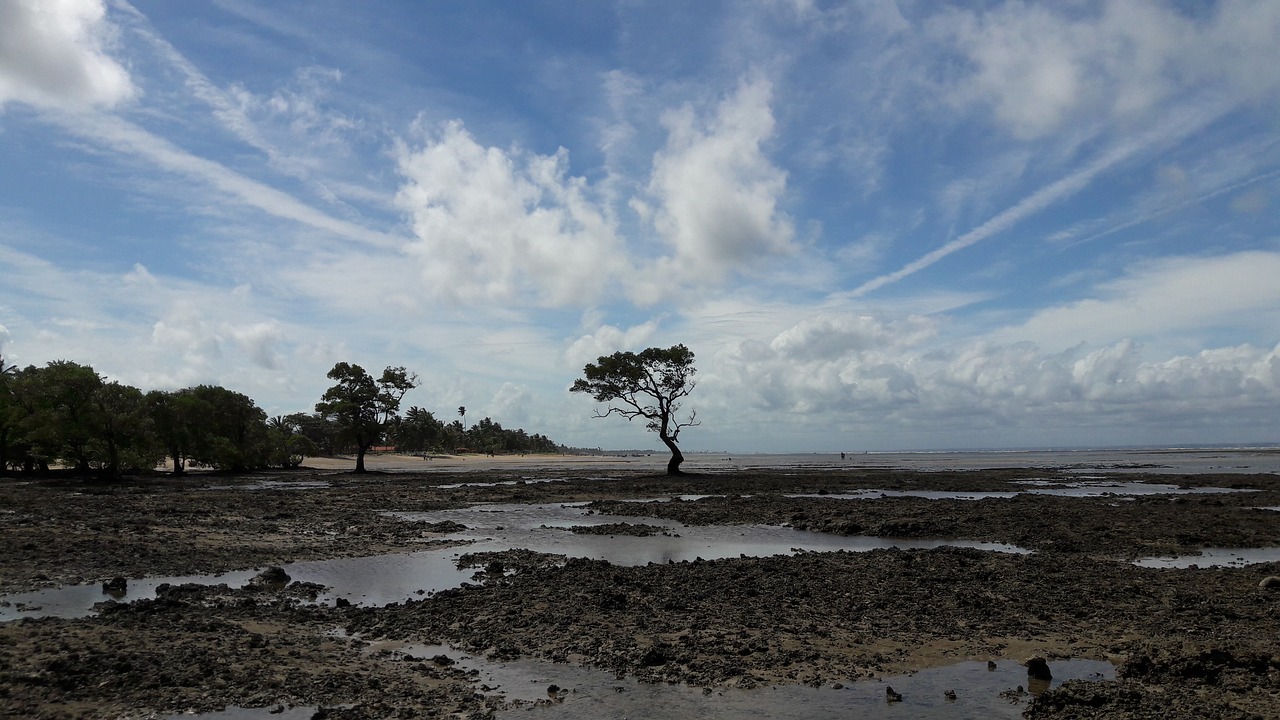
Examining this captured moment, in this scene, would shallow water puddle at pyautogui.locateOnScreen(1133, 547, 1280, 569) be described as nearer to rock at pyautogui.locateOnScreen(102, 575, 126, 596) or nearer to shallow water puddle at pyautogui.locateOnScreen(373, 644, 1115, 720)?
shallow water puddle at pyautogui.locateOnScreen(373, 644, 1115, 720)

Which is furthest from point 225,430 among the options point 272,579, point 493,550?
point 272,579

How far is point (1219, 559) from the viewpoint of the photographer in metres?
17.1

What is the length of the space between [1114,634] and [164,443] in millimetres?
59172

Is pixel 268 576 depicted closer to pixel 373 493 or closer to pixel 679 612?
pixel 679 612

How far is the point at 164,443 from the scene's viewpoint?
51.9 metres

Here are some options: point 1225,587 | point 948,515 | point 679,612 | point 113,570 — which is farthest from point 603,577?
point 948,515

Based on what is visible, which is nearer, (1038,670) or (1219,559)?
(1038,670)

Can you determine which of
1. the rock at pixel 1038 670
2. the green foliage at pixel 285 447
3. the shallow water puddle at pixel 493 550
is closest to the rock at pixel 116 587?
the shallow water puddle at pixel 493 550

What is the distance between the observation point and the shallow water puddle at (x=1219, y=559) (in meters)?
16.3

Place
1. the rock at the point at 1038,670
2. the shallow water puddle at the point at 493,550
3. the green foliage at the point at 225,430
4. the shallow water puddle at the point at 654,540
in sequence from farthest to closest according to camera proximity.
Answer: the green foliage at the point at 225,430 → the shallow water puddle at the point at 654,540 → the shallow water puddle at the point at 493,550 → the rock at the point at 1038,670

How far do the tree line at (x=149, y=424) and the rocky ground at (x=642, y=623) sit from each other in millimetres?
25477

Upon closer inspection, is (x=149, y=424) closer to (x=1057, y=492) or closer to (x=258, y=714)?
(x=258, y=714)

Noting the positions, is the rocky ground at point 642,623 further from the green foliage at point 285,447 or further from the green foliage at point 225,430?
the green foliage at point 285,447

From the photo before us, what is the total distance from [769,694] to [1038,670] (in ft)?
11.1
